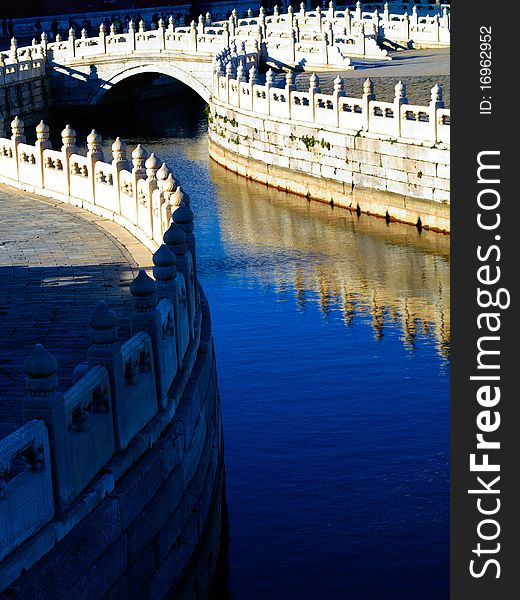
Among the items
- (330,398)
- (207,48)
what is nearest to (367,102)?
(330,398)

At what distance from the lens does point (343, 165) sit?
33.7m

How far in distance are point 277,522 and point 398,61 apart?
32909 mm

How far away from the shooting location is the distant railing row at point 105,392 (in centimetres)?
1027

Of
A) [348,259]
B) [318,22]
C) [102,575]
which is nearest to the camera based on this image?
[102,575]

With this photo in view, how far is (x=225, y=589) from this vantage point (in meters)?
14.6

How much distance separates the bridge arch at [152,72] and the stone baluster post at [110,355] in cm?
3560

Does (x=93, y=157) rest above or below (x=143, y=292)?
below

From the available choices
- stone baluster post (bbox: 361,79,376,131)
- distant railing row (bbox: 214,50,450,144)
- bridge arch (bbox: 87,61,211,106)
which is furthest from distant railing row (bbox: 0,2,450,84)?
stone baluster post (bbox: 361,79,376,131)

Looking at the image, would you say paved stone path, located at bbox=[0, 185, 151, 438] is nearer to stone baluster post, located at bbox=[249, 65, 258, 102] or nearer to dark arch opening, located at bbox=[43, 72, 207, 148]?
stone baluster post, located at bbox=[249, 65, 258, 102]

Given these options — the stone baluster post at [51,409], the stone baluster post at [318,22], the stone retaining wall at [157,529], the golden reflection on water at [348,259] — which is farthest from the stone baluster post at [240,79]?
the stone baluster post at [51,409]

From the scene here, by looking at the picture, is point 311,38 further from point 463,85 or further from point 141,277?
point 141,277

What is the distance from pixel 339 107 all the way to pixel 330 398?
14760 mm

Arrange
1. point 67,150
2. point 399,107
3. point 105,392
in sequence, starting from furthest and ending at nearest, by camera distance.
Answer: point 399,107
point 67,150
point 105,392

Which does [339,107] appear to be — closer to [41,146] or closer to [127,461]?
[41,146]
